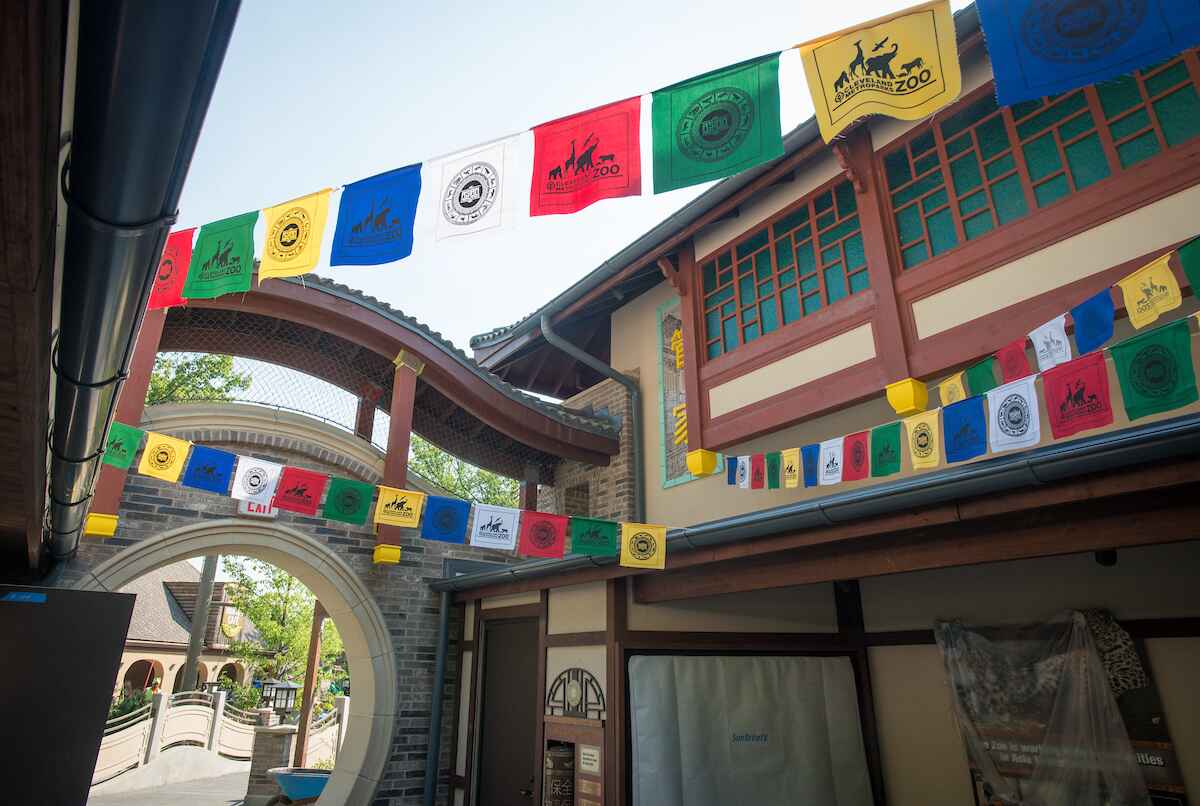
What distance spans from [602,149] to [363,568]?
565 centimetres

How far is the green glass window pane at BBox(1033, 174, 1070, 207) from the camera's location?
5.05 metres

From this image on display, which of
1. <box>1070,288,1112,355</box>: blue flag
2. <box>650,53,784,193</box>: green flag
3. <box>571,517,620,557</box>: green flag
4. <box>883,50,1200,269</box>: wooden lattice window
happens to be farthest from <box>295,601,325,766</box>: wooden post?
<box>1070,288,1112,355</box>: blue flag

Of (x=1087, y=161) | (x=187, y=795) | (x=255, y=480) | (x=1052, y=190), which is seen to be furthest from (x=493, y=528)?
(x=187, y=795)

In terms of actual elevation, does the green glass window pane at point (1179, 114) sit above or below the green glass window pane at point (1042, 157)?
below

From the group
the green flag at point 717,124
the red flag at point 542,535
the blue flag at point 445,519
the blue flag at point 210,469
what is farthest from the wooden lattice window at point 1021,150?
the blue flag at point 210,469

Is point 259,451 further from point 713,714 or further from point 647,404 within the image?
point 713,714

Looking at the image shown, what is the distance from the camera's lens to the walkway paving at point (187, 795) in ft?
40.9

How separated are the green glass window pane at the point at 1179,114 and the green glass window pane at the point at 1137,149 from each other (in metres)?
0.08

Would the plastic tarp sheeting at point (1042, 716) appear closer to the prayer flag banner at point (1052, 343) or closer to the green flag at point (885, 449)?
the green flag at point (885, 449)

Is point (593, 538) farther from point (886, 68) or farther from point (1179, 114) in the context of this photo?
point (1179, 114)

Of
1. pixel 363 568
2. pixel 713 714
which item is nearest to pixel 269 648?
pixel 363 568

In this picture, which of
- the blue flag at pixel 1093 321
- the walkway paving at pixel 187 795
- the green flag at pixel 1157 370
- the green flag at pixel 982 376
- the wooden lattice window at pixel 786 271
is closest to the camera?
the green flag at pixel 1157 370

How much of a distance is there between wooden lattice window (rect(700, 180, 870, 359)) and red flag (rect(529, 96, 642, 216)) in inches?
112

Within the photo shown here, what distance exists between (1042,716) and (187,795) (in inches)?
583
